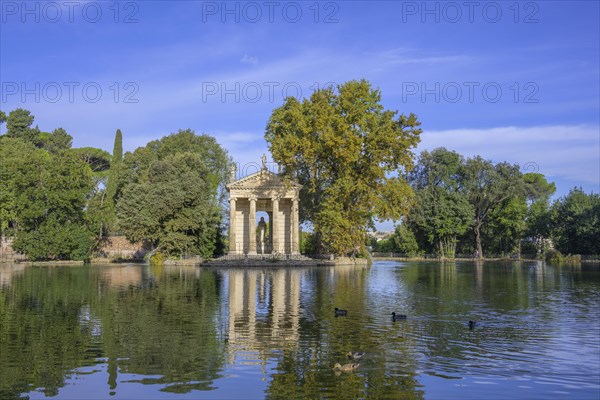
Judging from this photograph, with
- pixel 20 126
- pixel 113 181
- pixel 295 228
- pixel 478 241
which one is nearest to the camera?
pixel 295 228

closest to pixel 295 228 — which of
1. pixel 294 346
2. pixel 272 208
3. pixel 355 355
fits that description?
pixel 272 208

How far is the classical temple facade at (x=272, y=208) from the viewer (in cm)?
6731

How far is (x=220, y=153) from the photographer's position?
307ft

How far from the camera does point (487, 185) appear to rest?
289 feet

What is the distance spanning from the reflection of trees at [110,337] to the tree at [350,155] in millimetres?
32313

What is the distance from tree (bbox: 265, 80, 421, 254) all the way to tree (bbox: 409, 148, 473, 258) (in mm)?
22899

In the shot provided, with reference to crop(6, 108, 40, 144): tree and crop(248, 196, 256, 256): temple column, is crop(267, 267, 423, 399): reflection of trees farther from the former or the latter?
crop(6, 108, 40, 144): tree

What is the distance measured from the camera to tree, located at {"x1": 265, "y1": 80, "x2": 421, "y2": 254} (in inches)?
2357

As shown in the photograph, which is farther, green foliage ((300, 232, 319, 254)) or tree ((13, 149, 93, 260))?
green foliage ((300, 232, 319, 254))

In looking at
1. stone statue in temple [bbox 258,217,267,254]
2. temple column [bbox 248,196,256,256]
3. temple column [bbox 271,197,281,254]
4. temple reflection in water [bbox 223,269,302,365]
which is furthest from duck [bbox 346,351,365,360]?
stone statue in temple [bbox 258,217,267,254]

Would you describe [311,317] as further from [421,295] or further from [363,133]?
[363,133]

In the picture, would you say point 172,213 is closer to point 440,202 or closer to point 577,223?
point 440,202

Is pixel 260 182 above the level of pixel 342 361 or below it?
above

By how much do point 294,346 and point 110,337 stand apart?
523cm
